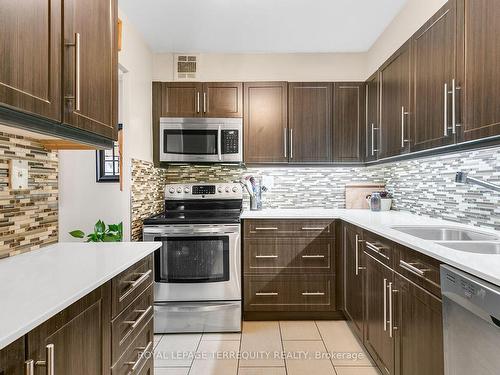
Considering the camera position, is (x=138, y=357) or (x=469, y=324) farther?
(x=138, y=357)

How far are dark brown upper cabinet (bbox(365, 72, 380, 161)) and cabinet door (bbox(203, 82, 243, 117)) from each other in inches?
47.2

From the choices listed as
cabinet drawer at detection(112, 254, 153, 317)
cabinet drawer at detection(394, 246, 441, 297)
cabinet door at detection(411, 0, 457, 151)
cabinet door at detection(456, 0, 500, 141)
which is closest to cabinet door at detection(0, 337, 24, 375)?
cabinet drawer at detection(112, 254, 153, 317)

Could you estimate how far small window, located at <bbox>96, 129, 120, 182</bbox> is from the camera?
3.51 meters

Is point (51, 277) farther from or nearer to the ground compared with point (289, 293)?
farther from the ground

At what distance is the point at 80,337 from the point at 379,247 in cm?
165

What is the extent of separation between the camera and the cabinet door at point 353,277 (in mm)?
2525

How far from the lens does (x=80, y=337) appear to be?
107 centimetres

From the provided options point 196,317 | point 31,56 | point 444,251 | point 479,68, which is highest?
point 479,68

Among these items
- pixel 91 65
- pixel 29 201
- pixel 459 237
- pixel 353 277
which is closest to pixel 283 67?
pixel 353 277

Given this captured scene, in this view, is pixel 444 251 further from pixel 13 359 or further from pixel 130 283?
pixel 13 359

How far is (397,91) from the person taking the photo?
2572mm

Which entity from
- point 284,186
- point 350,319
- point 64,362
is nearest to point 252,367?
point 350,319

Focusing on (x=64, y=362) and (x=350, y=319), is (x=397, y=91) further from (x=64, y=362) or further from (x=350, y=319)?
(x=64, y=362)

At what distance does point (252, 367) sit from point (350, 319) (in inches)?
37.1
